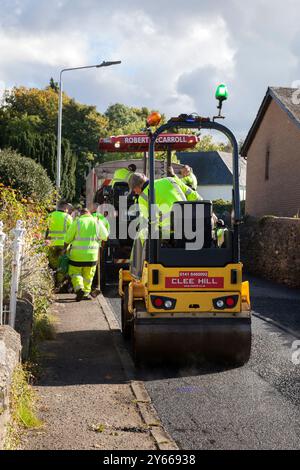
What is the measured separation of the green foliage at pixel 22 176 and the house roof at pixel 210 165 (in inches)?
1443

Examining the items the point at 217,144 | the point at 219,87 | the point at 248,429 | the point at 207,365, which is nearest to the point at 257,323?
the point at 207,365

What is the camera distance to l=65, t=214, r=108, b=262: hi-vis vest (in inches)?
478

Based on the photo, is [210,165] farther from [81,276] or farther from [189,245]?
[189,245]

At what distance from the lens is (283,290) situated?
15.4 metres

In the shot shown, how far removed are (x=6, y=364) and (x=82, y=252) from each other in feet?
23.6

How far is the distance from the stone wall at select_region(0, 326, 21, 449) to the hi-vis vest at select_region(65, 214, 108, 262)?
19.4ft

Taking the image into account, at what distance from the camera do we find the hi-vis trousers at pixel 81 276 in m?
12.1

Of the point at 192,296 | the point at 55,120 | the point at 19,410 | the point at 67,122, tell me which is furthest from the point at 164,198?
the point at 55,120

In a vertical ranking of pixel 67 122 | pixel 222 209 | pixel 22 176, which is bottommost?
pixel 222 209

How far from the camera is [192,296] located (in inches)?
295

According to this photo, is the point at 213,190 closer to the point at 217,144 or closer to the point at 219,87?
the point at 217,144

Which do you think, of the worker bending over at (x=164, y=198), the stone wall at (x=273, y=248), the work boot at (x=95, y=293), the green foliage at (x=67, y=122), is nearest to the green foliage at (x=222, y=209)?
the worker bending over at (x=164, y=198)

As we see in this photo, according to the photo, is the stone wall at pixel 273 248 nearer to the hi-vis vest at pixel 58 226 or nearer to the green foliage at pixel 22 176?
the hi-vis vest at pixel 58 226

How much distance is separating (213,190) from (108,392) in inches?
2213
